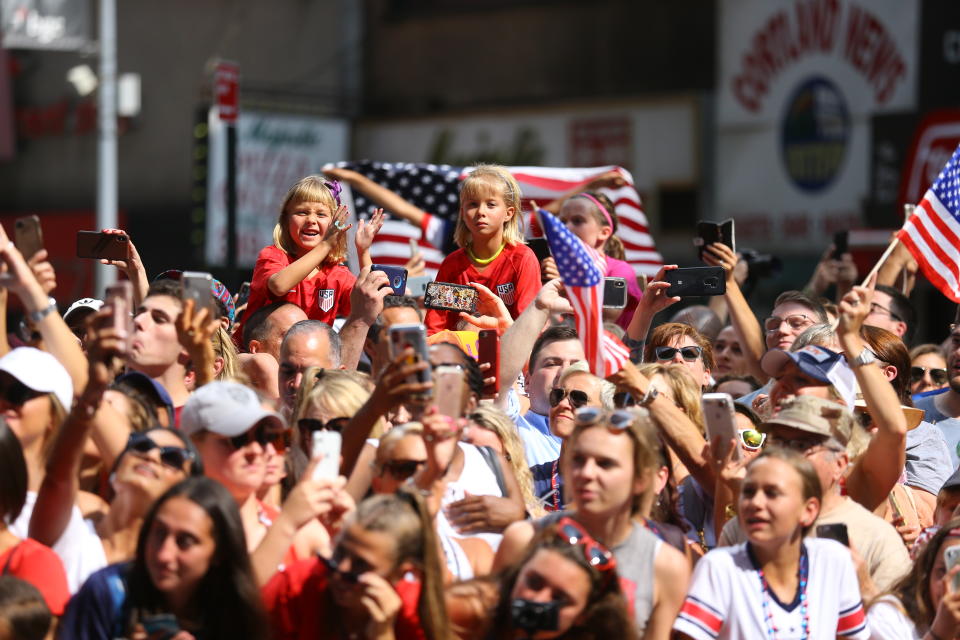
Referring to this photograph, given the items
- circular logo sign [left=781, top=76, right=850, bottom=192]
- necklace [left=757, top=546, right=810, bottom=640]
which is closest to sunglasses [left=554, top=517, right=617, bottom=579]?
necklace [left=757, top=546, right=810, bottom=640]

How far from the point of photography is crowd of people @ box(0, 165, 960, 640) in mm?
4059

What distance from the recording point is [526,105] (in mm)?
22141

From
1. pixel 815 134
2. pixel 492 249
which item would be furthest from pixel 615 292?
pixel 815 134

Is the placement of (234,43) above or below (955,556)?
above

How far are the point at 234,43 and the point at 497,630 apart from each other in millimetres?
20959

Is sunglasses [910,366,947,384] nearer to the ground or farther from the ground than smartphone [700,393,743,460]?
nearer to the ground

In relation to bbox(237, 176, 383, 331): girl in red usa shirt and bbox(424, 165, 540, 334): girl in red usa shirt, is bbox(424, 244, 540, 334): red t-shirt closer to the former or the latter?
bbox(424, 165, 540, 334): girl in red usa shirt

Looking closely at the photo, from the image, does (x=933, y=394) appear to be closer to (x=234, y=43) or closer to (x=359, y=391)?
(x=359, y=391)

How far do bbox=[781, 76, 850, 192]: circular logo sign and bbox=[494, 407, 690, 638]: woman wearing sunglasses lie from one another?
49.7 ft

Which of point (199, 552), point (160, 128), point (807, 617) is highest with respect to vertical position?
point (160, 128)

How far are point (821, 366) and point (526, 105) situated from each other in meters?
16.8

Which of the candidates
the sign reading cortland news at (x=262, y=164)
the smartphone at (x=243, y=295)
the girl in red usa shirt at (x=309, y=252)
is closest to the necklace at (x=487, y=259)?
the girl in red usa shirt at (x=309, y=252)

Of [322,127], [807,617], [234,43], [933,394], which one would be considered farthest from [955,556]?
[234,43]

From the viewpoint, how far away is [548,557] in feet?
13.6
